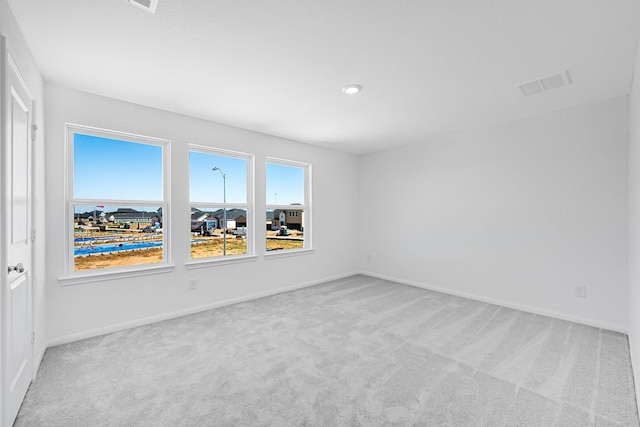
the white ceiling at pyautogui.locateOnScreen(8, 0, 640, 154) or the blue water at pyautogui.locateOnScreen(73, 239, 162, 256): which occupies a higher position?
the white ceiling at pyautogui.locateOnScreen(8, 0, 640, 154)

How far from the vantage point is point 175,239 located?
336 centimetres

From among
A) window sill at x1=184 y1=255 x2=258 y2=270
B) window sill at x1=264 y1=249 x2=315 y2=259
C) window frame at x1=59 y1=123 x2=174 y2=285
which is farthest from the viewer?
window sill at x1=264 y1=249 x2=315 y2=259

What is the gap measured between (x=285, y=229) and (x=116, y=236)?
7.54 ft

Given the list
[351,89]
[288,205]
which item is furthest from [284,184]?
[351,89]

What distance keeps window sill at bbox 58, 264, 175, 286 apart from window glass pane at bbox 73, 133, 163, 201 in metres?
0.78

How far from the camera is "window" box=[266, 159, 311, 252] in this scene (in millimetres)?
4457

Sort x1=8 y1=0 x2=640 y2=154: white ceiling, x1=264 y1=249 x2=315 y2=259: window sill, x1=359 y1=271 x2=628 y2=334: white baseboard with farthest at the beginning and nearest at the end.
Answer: x1=264 y1=249 x2=315 y2=259: window sill < x1=359 y1=271 x2=628 y2=334: white baseboard < x1=8 y1=0 x2=640 y2=154: white ceiling

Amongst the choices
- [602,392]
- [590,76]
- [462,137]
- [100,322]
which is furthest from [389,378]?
[462,137]

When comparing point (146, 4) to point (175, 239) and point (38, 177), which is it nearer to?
point (38, 177)

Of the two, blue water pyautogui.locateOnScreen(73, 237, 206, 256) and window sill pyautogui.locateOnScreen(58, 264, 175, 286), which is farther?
blue water pyautogui.locateOnScreen(73, 237, 206, 256)

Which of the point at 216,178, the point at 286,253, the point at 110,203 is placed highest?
the point at 216,178

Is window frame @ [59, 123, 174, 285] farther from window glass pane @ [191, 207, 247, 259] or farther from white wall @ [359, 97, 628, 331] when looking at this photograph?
white wall @ [359, 97, 628, 331]

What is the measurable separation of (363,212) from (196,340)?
376cm

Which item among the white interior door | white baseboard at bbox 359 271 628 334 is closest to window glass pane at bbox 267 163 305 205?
white baseboard at bbox 359 271 628 334
